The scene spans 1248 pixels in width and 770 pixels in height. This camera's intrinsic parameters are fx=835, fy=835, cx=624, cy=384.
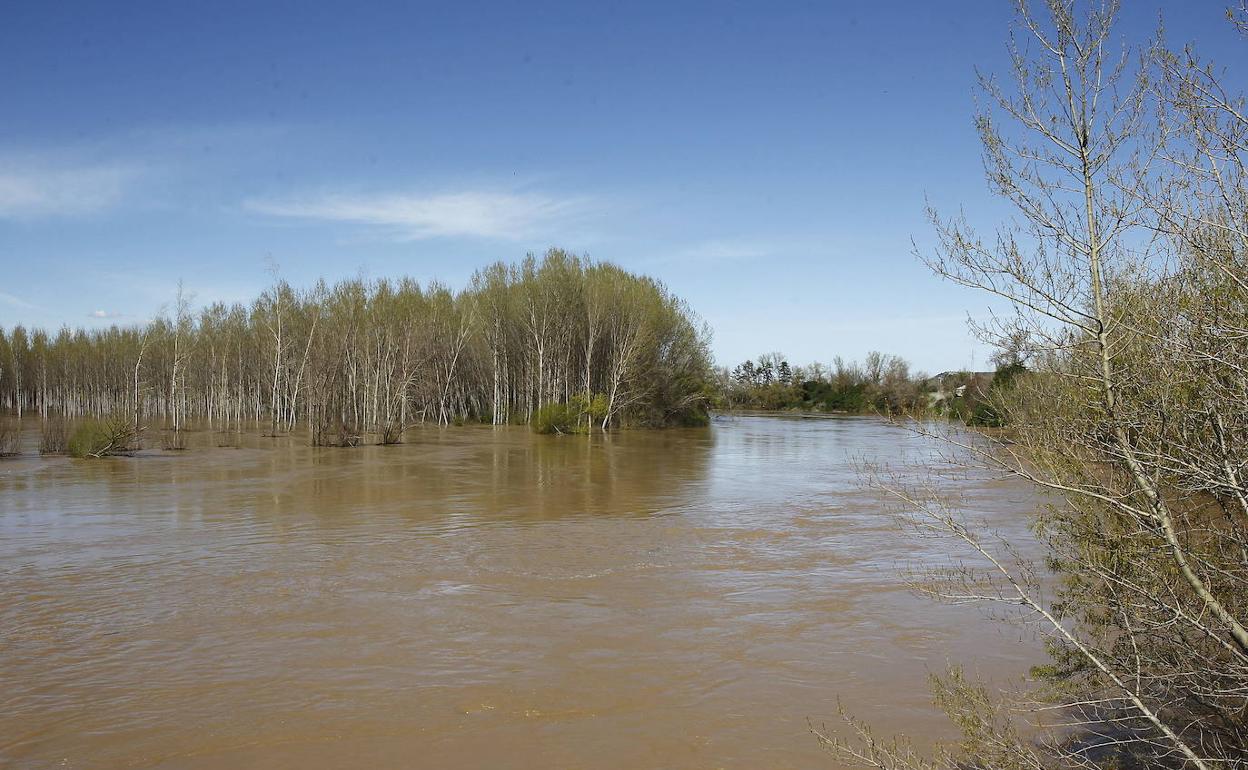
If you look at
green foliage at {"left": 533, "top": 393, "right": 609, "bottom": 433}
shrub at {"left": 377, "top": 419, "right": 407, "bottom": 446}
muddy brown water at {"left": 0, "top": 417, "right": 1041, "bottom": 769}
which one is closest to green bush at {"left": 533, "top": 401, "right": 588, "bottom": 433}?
green foliage at {"left": 533, "top": 393, "right": 609, "bottom": 433}

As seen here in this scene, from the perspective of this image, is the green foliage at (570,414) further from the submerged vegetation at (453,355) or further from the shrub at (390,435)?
the shrub at (390,435)

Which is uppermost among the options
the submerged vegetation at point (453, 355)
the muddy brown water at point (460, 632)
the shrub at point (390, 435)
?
the submerged vegetation at point (453, 355)

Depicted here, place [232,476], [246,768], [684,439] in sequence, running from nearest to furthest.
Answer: [246,768]
[232,476]
[684,439]

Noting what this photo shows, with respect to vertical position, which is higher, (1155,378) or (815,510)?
(1155,378)

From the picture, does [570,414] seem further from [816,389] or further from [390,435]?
[816,389]

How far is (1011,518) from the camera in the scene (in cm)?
1655

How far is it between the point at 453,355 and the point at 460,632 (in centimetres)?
4184

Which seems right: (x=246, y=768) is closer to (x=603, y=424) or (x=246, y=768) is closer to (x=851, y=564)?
(x=851, y=564)

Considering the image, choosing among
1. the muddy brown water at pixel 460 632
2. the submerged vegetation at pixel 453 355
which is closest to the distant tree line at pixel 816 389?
the submerged vegetation at pixel 453 355

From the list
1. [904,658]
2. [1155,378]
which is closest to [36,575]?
[904,658]

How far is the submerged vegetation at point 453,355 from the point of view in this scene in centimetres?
4297

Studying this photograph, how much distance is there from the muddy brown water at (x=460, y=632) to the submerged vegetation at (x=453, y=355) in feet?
74.7

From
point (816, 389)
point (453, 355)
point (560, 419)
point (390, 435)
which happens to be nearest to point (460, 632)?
point (390, 435)

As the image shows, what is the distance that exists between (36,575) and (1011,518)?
16.3 meters
